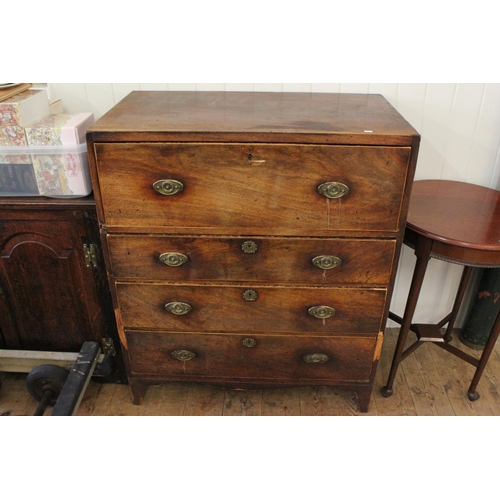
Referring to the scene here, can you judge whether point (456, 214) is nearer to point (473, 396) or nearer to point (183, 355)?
point (473, 396)

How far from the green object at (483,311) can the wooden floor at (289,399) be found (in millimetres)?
167

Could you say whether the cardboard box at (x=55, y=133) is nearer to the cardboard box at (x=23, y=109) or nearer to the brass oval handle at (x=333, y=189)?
the cardboard box at (x=23, y=109)

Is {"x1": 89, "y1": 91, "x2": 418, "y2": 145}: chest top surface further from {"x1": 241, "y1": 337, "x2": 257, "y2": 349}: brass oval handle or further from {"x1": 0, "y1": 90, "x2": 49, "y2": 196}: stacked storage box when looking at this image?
{"x1": 241, "y1": 337, "x2": 257, "y2": 349}: brass oval handle

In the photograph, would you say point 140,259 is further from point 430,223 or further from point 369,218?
point 430,223

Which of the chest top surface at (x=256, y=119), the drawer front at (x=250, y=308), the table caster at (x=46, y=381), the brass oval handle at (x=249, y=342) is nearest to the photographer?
the chest top surface at (x=256, y=119)

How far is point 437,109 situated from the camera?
1959 mm

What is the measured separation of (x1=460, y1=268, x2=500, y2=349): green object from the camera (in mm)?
2131

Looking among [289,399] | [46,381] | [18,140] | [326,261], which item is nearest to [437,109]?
[326,261]

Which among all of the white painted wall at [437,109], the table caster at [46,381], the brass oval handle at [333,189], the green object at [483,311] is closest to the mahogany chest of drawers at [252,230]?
the brass oval handle at [333,189]

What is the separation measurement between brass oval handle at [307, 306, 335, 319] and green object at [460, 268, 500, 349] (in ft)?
3.00

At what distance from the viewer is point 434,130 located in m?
2.00

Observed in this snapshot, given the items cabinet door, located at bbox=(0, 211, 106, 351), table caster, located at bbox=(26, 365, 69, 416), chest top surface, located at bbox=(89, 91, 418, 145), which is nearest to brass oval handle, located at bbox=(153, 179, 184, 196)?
chest top surface, located at bbox=(89, 91, 418, 145)

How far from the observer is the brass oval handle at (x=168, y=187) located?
1.44 m

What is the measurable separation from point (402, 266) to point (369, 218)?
2.90ft
